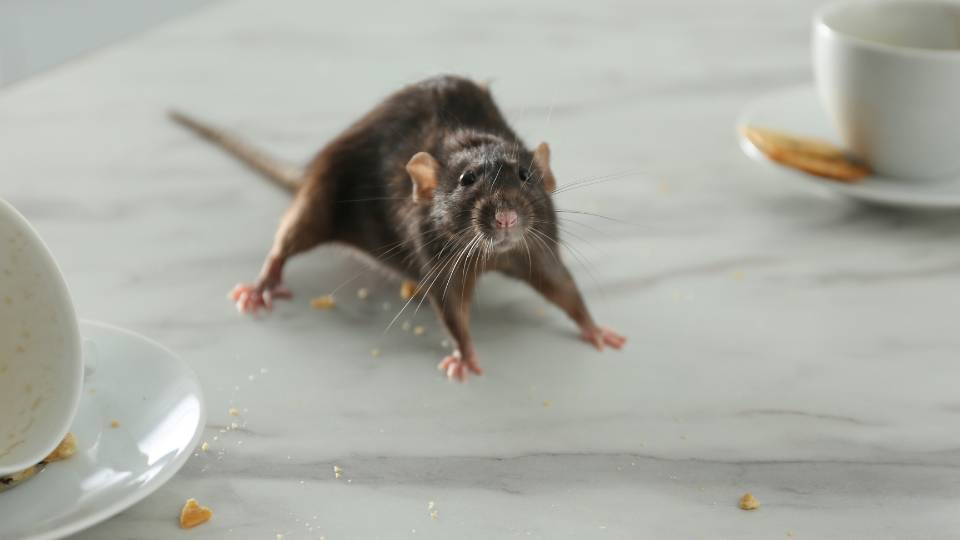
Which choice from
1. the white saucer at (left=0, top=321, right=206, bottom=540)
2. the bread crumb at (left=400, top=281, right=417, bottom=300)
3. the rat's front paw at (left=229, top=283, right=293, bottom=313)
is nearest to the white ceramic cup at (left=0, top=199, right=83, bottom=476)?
the white saucer at (left=0, top=321, right=206, bottom=540)

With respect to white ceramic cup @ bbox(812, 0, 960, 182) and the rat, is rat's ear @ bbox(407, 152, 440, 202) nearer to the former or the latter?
the rat

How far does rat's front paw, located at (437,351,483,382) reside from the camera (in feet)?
4.47

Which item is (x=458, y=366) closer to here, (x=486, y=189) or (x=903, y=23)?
(x=486, y=189)

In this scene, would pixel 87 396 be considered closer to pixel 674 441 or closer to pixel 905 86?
pixel 674 441

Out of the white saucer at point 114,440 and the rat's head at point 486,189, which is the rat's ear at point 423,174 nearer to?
the rat's head at point 486,189

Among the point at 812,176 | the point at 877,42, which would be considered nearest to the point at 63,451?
the point at 812,176

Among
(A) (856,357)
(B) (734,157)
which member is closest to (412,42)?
(B) (734,157)

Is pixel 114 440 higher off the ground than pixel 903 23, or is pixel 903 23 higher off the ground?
pixel 903 23

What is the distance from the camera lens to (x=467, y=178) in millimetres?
1348

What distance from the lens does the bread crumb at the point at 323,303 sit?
1.52 metres

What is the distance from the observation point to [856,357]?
1.38 m

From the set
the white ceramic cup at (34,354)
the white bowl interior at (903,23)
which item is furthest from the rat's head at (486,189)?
the white bowl interior at (903,23)

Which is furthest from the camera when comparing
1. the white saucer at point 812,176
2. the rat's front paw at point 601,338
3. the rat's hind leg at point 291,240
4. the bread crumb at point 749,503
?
the white saucer at point 812,176

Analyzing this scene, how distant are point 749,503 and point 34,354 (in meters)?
0.70
